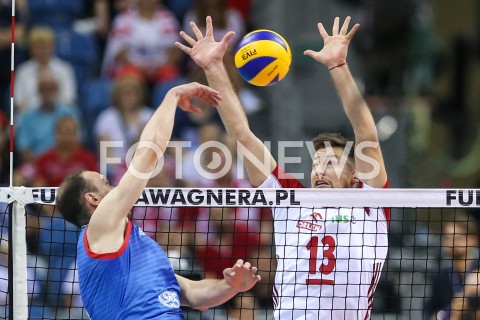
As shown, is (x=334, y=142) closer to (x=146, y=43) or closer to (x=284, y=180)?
(x=284, y=180)

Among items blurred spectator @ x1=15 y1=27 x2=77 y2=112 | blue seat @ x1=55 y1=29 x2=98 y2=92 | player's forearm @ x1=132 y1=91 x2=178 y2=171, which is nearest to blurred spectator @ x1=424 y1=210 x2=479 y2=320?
player's forearm @ x1=132 y1=91 x2=178 y2=171

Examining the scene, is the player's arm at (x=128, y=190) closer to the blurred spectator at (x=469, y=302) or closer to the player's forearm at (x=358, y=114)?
the player's forearm at (x=358, y=114)

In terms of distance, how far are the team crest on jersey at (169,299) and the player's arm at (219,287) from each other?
0.37 metres

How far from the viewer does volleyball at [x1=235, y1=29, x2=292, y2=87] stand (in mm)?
9234

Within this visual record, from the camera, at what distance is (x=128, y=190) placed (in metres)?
7.42

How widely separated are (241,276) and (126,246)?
39.4 inches

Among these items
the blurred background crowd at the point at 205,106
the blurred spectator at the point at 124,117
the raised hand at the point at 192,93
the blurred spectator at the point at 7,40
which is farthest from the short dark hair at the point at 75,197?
the blurred spectator at the point at 7,40

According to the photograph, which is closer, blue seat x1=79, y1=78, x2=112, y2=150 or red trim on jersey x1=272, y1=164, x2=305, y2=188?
red trim on jersey x1=272, y1=164, x2=305, y2=188

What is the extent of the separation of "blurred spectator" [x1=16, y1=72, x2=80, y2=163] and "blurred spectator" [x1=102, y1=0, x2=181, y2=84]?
1.19m

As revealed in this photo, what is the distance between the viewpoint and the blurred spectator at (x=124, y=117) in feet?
49.9

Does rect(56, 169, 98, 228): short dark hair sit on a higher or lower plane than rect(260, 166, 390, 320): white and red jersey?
higher

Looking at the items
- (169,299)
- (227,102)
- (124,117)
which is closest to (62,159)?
(124,117)

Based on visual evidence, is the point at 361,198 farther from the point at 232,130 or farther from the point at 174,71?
the point at 174,71

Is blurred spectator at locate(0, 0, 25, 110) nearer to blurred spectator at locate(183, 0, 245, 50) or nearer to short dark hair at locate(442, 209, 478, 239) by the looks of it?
blurred spectator at locate(183, 0, 245, 50)
